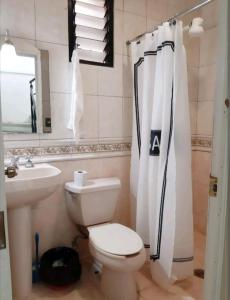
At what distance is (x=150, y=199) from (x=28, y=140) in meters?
0.98

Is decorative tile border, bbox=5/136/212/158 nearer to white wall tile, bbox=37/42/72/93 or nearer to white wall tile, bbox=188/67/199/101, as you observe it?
white wall tile, bbox=37/42/72/93

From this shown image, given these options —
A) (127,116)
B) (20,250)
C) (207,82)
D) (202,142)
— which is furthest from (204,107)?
(20,250)

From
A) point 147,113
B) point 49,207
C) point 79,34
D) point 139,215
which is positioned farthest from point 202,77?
point 49,207

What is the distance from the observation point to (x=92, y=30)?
6.47 ft

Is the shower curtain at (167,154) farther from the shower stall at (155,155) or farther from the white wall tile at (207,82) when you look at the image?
the white wall tile at (207,82)

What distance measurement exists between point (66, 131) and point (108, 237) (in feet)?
2.79

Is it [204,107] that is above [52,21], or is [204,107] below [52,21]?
below

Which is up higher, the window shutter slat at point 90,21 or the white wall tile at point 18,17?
the window shutter slat at point 90,21

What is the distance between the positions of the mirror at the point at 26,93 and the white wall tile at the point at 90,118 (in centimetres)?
29

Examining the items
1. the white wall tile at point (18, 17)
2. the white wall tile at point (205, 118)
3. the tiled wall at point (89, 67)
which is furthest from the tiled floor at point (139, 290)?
the white wall tile at point (18, 17)

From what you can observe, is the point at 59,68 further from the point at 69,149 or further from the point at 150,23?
the point at 150,23

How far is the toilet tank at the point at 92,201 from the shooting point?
1.76 metres

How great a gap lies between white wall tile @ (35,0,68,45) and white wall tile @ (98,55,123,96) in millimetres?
377

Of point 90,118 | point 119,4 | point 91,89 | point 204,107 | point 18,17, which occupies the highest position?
point 119,4
